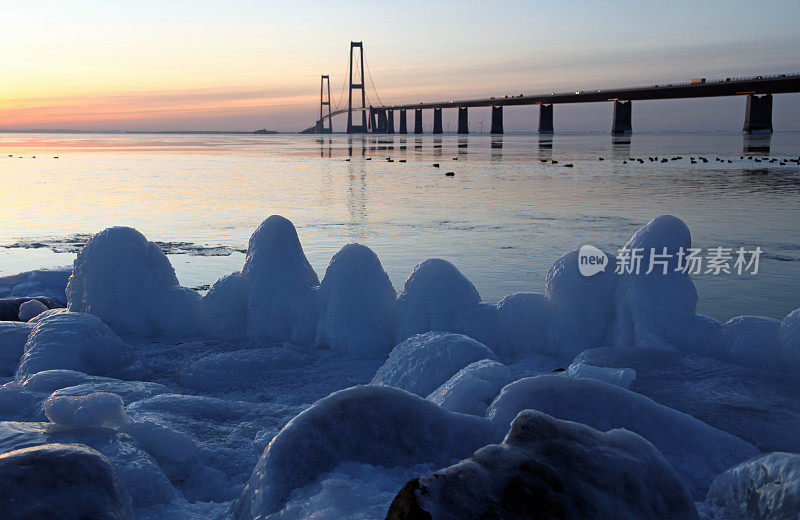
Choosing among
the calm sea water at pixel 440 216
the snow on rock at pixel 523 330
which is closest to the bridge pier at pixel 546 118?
the calm sea water at pixel 440 216

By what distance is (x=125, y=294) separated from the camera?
6.68 meters

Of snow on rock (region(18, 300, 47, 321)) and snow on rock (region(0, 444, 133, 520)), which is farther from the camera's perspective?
snow on rock (region(18, 300, 47, 321))

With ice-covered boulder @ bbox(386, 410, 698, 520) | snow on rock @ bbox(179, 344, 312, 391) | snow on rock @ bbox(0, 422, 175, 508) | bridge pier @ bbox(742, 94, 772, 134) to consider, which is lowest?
snow on rock @ bbox(179, 344, 312, 391)

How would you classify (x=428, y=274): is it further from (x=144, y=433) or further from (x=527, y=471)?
(x=527, y=471)

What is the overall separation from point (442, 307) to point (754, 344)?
2594 millimetres

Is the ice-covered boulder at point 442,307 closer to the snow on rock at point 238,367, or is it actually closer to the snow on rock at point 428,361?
the snow on rock at point 428,361

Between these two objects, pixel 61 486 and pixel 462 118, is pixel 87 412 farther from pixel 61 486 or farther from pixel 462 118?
pixel 462 118

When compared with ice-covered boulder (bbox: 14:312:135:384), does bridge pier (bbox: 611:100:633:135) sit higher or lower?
higher

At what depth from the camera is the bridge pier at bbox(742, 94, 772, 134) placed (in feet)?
297

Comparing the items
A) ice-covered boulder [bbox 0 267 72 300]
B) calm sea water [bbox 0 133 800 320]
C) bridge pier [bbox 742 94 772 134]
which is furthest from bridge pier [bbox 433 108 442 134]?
ice-covered boulder [bbox 0 267 72 300]

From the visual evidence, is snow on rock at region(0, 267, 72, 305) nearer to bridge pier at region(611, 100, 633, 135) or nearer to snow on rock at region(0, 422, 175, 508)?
snow on rock at region(0, 422, 175, 508)

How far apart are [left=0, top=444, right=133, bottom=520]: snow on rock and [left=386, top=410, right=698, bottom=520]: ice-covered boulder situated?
4.26ft

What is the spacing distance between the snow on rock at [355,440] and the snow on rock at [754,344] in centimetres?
299

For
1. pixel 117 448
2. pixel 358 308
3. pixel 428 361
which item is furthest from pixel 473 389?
pixel 358 308
